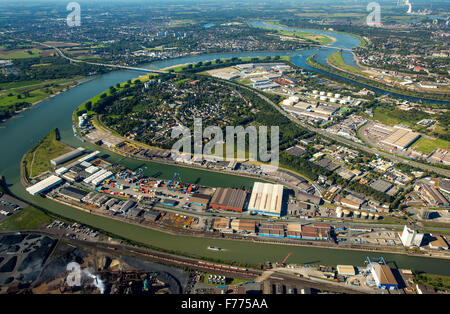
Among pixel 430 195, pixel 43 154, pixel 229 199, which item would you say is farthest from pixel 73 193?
pixel 430 195

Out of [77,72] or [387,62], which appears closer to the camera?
[77,72]

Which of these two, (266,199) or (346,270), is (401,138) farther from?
(346,270)

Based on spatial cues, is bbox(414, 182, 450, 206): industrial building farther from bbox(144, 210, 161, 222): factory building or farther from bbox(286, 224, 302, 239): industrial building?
bbox(144, 210, 161, 222): factory building

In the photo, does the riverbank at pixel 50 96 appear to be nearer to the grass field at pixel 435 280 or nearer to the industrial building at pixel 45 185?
the industrial building at pixel 45 185

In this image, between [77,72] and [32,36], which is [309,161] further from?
[32,36]

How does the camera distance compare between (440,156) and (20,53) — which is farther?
(20,53)

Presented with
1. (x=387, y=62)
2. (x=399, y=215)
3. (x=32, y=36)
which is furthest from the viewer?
(x=32, y=36)

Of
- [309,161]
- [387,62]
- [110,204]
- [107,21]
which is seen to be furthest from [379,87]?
[107,21]
